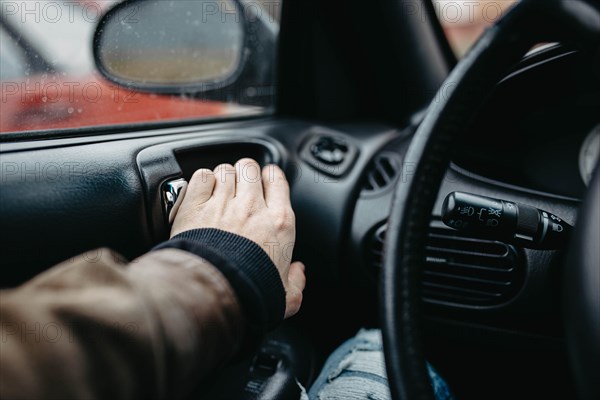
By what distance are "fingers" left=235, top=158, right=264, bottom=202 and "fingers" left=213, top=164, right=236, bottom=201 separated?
0.04 ft

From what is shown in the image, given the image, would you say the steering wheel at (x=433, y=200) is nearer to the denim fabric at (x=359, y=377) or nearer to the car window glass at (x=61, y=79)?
the denim fabric at (x=359, y=377)

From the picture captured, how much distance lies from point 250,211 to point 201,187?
6.0 inches

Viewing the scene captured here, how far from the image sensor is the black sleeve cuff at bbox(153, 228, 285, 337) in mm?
724

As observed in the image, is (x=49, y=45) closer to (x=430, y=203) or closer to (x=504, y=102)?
(x=430, y=203)

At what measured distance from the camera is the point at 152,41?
1.42 metres

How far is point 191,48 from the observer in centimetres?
154

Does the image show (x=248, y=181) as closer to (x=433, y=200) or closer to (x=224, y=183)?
(x=224, y=183)

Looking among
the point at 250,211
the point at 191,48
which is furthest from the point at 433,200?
the point at 191,48

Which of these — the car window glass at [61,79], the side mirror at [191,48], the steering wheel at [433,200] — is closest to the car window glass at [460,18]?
the side mirror at [191,48]

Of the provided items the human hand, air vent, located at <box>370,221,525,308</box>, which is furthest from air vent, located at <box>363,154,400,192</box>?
the human hand

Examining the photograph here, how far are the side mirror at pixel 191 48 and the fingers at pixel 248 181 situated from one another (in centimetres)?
43

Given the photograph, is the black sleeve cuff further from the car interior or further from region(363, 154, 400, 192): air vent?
region(363, 154, 400, 192): air vent

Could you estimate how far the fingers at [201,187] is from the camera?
1.06 metres

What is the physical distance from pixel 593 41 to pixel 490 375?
1.00 metres
